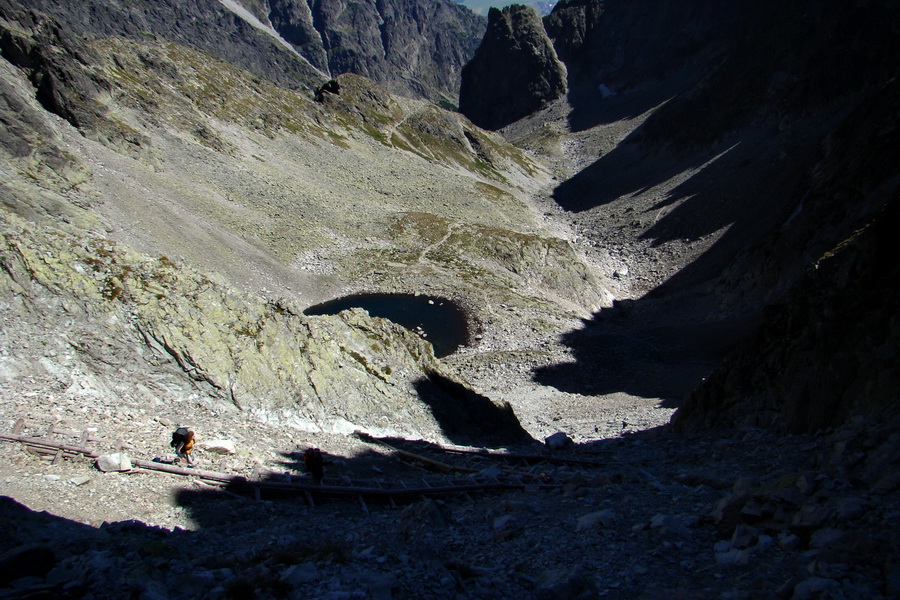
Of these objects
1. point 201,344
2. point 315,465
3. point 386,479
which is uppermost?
point 201,344

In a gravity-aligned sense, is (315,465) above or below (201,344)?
below

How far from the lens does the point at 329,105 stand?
106 meters

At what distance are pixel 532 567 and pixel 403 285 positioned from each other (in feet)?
164

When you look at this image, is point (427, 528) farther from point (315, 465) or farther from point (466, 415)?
point (466, 415)

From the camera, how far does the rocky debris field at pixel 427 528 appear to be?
6.34 meters

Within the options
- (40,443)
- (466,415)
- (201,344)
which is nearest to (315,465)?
(40,443)

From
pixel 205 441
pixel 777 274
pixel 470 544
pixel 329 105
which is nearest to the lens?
pixel 470 544

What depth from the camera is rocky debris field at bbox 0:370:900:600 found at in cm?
634

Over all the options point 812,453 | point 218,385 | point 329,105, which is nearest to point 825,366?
point 812,453

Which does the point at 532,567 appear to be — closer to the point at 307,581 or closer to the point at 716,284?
the point at 307,581

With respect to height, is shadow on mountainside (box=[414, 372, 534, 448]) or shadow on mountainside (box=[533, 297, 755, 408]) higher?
shadow on mountainside (box=[533, 297, 755, 408])

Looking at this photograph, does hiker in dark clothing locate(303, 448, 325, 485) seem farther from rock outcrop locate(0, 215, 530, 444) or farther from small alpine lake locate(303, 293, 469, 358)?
small alpine lake locate(303, 293, 469, 358)

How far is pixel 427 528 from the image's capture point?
31.4ft

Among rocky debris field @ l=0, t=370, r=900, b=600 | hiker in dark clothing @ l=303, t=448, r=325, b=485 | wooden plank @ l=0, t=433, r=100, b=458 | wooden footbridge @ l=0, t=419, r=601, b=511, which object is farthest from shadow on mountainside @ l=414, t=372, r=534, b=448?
wooden plank @ l=0, t=433, r=100, b=458
